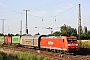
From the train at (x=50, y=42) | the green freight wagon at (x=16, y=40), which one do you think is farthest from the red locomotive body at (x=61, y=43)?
the green freight wagon at (x=16, y=40)

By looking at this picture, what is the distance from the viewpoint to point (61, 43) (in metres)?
35.8

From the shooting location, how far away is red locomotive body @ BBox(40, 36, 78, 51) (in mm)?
34075

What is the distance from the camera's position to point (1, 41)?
7644 cm

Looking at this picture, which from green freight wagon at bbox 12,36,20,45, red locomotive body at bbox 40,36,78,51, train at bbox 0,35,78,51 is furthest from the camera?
green freight wagon at bbox 12,36,20,45

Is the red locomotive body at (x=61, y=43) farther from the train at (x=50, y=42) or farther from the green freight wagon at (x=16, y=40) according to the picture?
the green freight wagon at (x=16, y=40)

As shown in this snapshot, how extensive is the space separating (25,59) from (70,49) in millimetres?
9716

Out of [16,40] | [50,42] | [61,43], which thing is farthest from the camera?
[16,40]

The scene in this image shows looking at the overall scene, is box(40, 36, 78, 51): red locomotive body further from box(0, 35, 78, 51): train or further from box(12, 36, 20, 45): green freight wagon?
box(12, 36, 20, 45): green freight wagon

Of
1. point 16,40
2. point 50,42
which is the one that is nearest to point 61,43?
point 50,42

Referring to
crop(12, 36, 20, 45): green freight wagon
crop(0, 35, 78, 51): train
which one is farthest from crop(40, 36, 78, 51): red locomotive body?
crop(12, 36, 20, 45): green freight wagon

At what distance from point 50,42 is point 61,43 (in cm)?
466

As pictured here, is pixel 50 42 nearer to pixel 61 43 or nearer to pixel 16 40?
pixel 61 43

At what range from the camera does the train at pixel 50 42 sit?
34.2 metres

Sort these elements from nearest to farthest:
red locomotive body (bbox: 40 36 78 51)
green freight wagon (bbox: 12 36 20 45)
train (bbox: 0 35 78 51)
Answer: red locomotive body (bbox: 40 36 78 51) < train (bbox: 0 35 78 51) < green freight wagon (bbox: 12 36 20 45)
